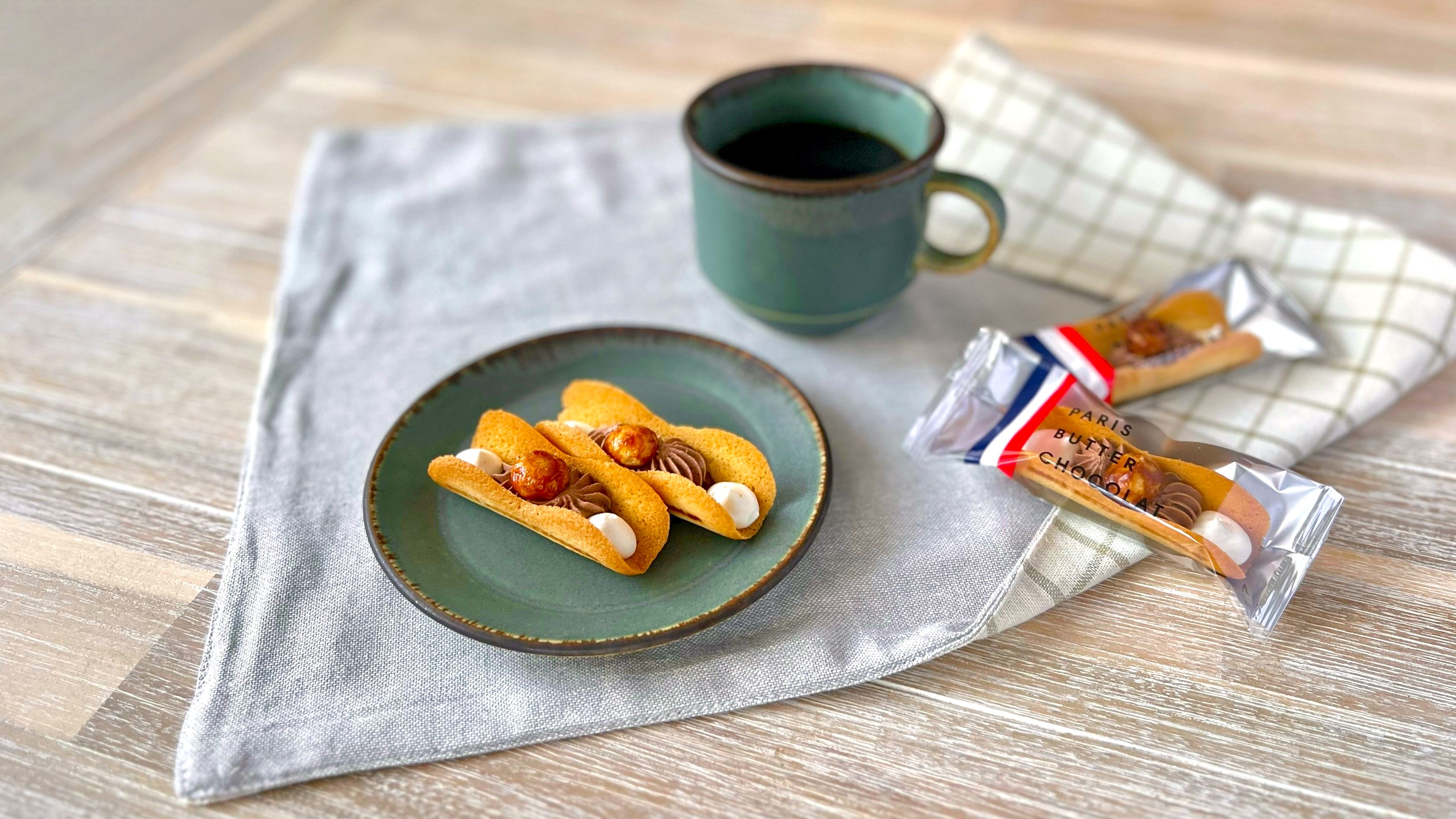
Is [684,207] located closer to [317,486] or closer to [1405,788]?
[317,486]

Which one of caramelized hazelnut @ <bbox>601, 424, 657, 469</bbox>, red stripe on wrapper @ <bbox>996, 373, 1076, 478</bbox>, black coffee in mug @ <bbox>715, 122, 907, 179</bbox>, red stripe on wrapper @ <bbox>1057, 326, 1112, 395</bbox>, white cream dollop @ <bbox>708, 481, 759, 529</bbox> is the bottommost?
caramelized hazelnut @ <bbox>601, 424, 657, 469</bbox>

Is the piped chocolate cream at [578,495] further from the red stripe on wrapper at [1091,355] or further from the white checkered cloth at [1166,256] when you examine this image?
the red stripe on wrapper at [1091,355]

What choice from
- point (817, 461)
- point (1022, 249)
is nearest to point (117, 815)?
point (817, 461)

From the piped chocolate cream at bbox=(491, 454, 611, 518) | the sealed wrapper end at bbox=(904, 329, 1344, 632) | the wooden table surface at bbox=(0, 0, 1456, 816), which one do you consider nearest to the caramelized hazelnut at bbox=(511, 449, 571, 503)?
the piped chocolate cream at bbox=(491, 454, 611, 518)

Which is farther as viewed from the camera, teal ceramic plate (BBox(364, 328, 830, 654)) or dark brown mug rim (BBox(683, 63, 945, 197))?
dark brown mug rim (BBox(683, 63, 945, 197))

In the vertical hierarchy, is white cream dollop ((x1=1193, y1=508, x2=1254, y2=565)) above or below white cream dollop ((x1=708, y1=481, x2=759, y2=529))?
above

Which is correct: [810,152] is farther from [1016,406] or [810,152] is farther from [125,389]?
[125,389]

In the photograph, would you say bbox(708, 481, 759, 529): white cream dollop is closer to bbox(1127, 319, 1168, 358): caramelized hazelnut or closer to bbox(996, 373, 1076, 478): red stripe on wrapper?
bbox(996, 373, 1076, 478): red stripe on wrapper
